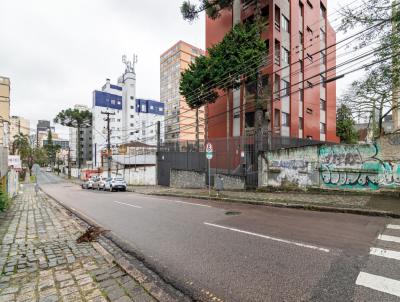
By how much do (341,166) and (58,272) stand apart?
12078 mm

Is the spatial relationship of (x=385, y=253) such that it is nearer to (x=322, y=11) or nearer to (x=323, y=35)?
(x=323, y=35)

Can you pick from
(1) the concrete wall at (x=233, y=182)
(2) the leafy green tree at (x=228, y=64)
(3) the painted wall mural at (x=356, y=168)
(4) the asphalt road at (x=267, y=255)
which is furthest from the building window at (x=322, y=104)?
(4) the asphalt road at (x=267, y=255)

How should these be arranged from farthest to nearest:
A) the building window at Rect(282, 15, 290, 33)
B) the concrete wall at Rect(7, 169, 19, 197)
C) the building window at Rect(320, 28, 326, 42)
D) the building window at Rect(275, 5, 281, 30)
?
the building window at Rect(320, 28, 326, 42) → the building window at Rect(282, 15, 290, 33) → the building window at Rect(275, 5, 281, 30) → the concrete wall at Rect(7, 169, 19, 197)

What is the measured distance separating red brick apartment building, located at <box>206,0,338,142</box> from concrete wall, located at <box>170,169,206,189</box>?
5.49 metres

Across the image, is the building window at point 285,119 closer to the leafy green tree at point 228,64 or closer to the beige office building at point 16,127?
the leafy green tree at point 228,64

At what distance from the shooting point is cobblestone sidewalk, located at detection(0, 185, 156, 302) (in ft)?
10.9

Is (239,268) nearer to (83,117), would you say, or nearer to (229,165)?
(229,165)

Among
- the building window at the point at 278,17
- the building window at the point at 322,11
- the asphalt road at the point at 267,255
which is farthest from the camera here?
the building window at the point at 322,11

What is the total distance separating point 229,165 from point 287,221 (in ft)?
36.0

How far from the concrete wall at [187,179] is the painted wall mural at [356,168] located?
34.2 feet

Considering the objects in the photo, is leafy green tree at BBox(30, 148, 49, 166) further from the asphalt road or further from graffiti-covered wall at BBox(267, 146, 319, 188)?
the asphalt road

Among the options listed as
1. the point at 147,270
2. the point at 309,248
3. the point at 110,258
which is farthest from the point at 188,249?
the point at 309,248

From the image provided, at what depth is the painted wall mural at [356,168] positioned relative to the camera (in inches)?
404

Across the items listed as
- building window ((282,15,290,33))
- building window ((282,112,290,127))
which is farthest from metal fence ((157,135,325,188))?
building window ((282,15,290,33))
